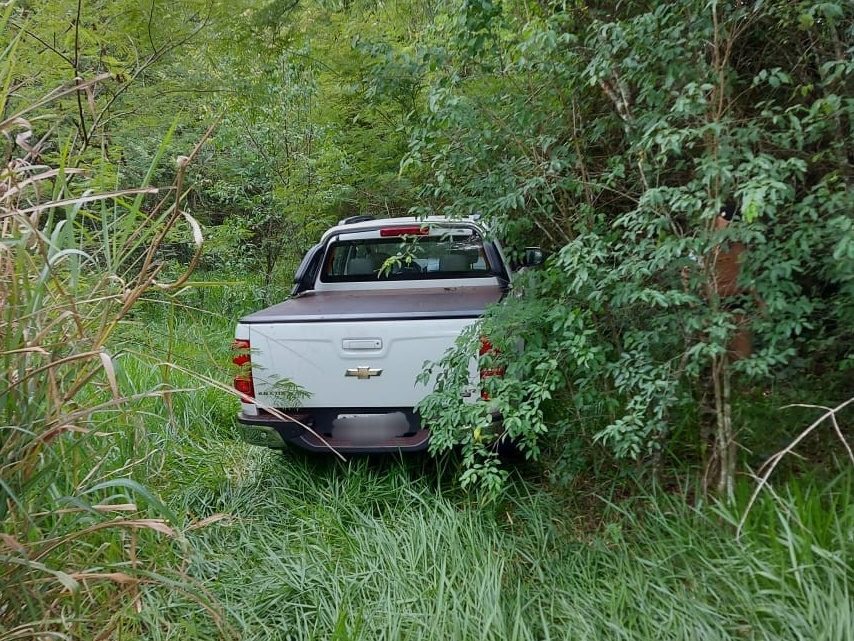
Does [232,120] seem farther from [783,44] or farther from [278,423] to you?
[783,44]

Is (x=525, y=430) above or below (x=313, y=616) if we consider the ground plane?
above

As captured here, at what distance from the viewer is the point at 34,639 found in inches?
94.7

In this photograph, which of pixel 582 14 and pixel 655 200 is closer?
pixel 655 200

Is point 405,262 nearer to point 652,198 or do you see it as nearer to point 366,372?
point 366,372

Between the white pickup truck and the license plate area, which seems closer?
the white pickup truck

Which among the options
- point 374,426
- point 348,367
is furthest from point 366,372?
point 374,426

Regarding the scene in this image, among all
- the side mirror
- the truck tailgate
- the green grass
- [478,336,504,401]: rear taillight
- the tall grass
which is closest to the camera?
the tall grass

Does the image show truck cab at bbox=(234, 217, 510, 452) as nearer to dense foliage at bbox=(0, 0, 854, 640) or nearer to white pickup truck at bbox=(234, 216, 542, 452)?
white pickup truck at bbox=(234, 216, 542, 452)

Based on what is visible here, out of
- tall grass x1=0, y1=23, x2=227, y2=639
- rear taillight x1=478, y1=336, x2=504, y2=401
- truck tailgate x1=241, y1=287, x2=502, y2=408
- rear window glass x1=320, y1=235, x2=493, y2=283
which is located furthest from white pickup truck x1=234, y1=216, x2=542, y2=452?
tall grass x1=0, y1=23, x2=227, y2=639

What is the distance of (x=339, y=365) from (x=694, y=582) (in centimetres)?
223

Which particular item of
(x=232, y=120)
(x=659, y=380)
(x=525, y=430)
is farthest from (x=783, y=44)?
(x=232, y=120)

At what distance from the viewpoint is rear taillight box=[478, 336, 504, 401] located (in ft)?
12.0

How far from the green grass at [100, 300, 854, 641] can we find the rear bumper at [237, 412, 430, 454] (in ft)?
0.88

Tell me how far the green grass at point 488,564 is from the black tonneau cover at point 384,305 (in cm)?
90
